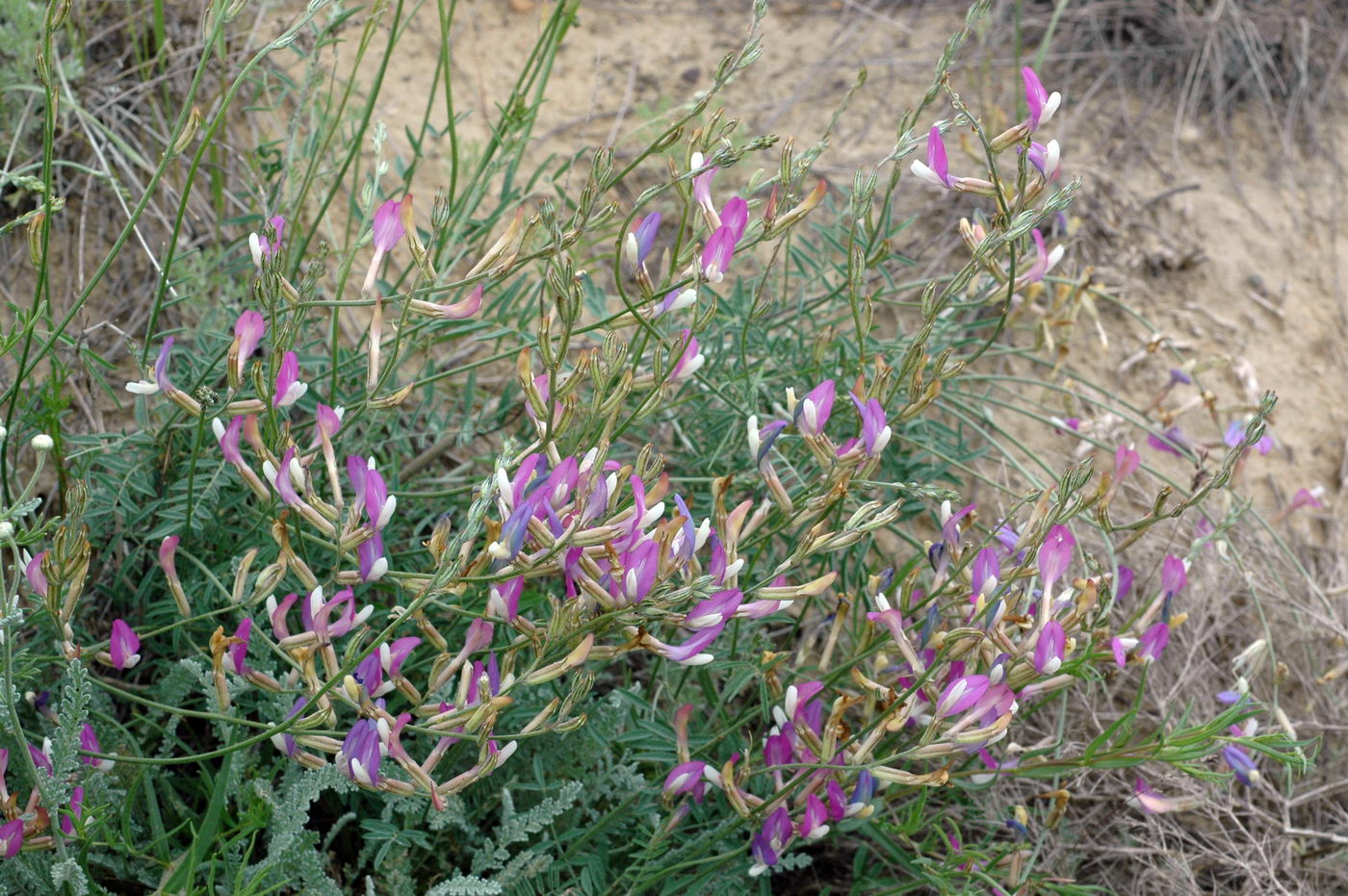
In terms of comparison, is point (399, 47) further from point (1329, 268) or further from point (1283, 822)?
point (1283, 822)

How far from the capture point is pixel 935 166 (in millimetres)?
1802

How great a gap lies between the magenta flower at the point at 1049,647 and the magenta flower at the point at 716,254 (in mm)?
640

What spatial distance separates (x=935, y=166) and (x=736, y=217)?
0.34 m

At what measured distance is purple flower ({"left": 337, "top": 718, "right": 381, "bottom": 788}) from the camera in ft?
4.97

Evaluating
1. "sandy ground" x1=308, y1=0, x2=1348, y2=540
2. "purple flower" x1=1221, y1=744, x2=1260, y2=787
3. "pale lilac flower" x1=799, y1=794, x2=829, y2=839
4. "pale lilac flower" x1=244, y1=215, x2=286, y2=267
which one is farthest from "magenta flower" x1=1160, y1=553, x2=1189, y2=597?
"pale lilac flower" x1=244, y1=215, x2=286, y2=267

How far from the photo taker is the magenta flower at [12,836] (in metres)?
1.57

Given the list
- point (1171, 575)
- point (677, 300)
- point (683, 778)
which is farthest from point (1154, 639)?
point (677, 300)

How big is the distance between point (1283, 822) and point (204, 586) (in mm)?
1916

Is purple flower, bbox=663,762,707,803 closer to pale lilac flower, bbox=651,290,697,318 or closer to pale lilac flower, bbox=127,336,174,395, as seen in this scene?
pale lilac flower, bbox=651,290,697,318

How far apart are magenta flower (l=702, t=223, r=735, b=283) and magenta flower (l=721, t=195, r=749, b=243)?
0.07 ft

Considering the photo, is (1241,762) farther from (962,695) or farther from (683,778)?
(683,778)

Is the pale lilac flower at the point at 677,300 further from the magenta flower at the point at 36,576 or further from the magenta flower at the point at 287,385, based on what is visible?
the magenta flower at the point at 36,576

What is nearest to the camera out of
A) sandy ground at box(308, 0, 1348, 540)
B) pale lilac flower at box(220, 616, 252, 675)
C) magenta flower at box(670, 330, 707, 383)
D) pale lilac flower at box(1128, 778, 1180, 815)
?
pale lilac flower at box(220, 616, 252, 675)

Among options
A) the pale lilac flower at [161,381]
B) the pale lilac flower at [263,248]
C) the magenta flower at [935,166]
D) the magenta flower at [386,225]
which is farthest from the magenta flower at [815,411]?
the pale lilac flower at [161,381]
